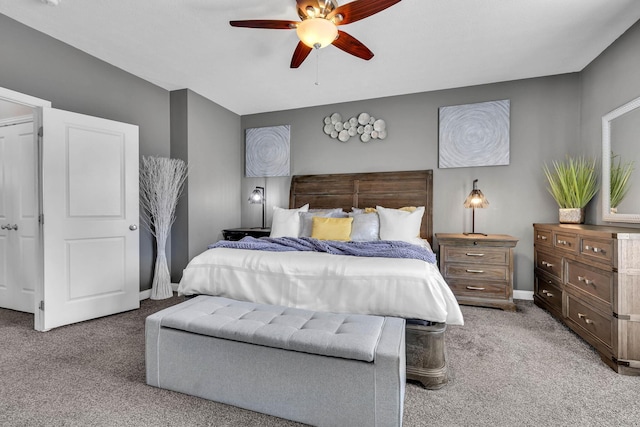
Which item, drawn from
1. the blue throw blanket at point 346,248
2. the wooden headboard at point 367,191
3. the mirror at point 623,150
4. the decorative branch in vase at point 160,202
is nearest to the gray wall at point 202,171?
the decorative branch in vase at point 160,202

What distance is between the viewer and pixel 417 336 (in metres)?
1.89

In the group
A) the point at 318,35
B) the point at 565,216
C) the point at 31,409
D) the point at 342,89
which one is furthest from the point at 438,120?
the point at 31,409

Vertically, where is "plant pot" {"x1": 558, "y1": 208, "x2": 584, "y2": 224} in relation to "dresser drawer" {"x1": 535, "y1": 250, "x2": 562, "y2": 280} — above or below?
above

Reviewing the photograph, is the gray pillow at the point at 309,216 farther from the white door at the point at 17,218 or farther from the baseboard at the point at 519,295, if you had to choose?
the white door at the point at 17,218

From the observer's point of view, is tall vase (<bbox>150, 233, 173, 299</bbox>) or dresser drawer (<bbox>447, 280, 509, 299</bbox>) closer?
dresser drawer (<bbox>447, 280, 509, 299</bbox>)

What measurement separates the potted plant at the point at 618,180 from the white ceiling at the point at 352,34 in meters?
1.22

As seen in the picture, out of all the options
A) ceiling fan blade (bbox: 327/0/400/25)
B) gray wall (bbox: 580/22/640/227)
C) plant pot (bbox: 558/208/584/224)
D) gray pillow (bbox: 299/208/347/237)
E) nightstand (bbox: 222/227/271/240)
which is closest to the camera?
ceiling fan blade (bbox: 327/0/400/25)

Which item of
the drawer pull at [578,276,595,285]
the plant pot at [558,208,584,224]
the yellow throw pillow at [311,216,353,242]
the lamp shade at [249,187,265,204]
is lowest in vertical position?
the drawer pull at [578,276,595,285]

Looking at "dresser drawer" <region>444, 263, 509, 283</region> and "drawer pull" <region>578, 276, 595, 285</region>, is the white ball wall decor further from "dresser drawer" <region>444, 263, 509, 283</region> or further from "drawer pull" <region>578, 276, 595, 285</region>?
"drawer pull" <region>578, 276, 595, 285</region>

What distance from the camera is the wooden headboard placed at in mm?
4105

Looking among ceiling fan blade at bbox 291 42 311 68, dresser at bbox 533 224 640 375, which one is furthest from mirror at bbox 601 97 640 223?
ceiling fan blade at bbox 291 42 311 68

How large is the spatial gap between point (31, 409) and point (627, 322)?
12.2ft

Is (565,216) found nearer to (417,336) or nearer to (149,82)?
(417,336)

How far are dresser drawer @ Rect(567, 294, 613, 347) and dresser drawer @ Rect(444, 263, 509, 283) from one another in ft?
2.10
